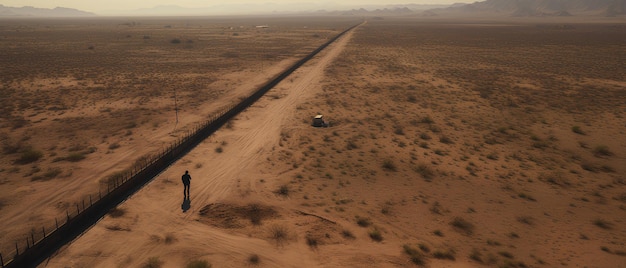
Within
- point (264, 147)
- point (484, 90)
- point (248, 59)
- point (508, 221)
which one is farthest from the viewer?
point (248, 59)

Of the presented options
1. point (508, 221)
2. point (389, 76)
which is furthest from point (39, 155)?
point (389, 76)

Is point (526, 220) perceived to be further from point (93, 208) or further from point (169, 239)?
point (93, 208)

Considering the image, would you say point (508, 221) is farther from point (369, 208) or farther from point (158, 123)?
point (158, 123)

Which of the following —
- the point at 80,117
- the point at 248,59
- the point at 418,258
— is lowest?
the point at 418,258

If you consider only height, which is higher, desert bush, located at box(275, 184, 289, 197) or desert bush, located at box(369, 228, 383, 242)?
desert bush, located at box(275, 184, 289, 197)

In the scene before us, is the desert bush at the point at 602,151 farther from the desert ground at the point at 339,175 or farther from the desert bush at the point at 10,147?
the desert bush at the point at 10,147

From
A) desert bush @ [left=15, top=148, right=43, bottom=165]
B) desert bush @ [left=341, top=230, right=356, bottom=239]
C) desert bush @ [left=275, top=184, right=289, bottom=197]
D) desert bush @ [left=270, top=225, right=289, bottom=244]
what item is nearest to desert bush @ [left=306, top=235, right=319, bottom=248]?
desert bush @ [left=270, top=225, right=289, bottom=244]

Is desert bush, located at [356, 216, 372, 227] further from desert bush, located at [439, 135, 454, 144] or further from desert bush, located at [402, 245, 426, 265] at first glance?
desert bush, located at [439, 135, 454, 144]
